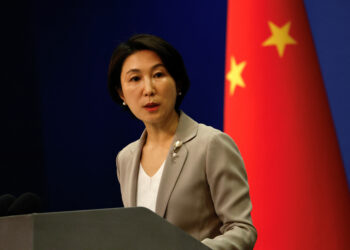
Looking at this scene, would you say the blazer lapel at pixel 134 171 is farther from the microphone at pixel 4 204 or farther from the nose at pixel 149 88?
the microphone at pixel 4 204

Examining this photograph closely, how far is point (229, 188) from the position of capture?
954mm

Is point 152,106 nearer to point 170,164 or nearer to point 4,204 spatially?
point 170,164

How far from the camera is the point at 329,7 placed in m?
1.84

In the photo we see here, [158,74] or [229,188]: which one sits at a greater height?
[158,74]

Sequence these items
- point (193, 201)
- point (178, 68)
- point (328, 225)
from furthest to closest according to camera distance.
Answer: point (328, 225) → point (178, 68) → point (193, 201)

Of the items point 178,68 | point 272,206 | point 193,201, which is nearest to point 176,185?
point 193,201

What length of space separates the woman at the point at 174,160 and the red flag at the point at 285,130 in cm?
66

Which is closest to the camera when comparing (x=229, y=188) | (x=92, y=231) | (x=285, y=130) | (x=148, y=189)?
(x=92, y=231)

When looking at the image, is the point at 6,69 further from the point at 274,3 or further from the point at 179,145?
the point at 179,145

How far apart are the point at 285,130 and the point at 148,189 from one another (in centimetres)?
77

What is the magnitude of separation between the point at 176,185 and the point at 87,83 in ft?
4.64

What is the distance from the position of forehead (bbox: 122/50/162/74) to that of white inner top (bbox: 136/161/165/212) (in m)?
0.21

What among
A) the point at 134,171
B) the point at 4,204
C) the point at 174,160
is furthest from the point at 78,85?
the point at 4,204

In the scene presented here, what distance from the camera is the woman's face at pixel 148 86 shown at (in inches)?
40.4
